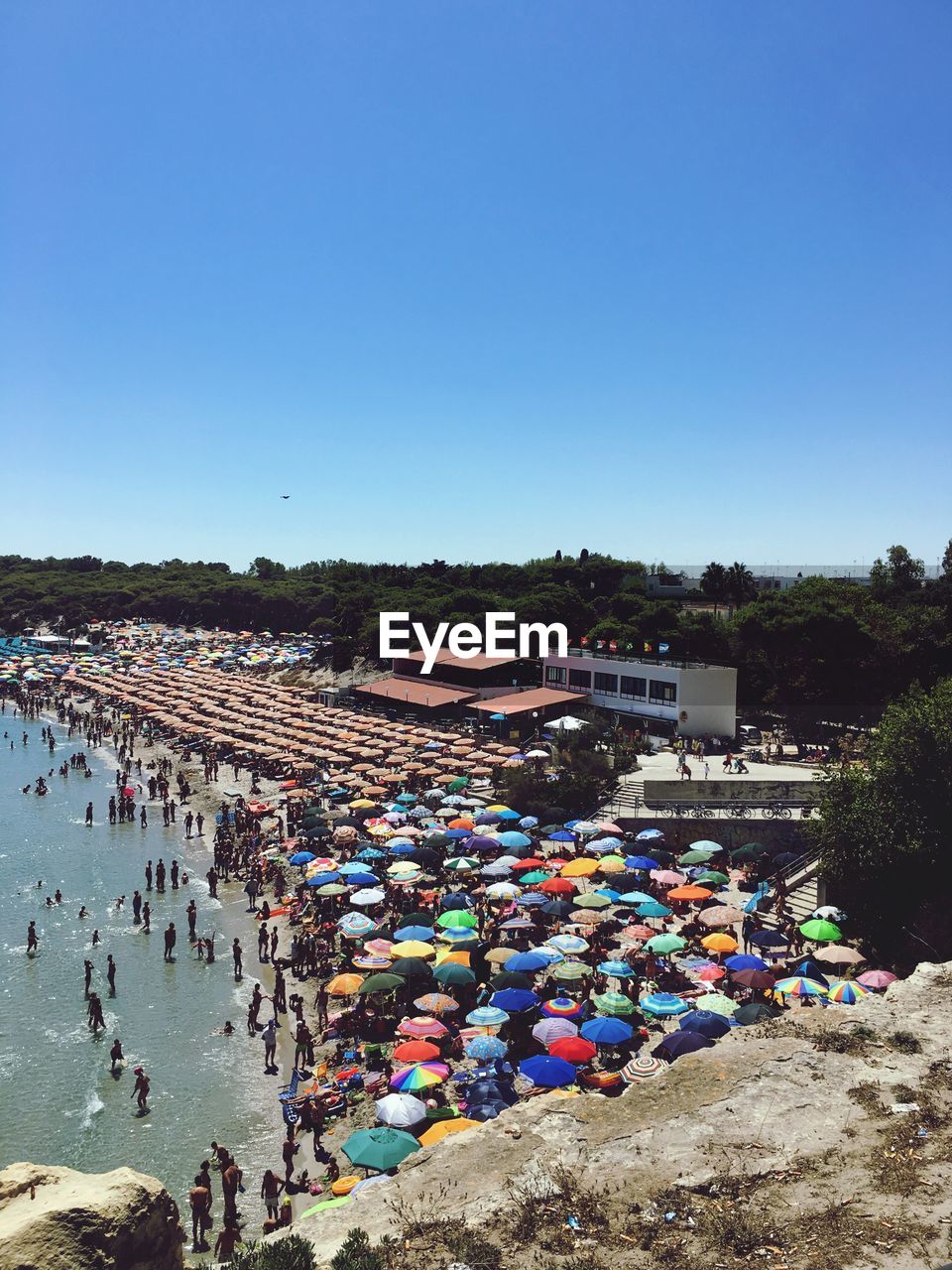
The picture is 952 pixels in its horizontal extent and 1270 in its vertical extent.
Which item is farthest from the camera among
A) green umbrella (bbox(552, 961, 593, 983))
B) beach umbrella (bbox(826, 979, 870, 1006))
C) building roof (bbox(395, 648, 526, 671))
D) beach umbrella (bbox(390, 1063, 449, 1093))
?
building roof (bbox(395, 648, 526, 671))

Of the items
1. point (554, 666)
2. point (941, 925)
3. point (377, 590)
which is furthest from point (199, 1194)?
point (377, 590)

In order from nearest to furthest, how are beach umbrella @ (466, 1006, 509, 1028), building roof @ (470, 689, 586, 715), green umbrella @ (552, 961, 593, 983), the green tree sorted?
beach umbrella @ (466, 1006, 509, 1028) < green umbrella @ (552, 961, 593, 983) < the green tree < building roof @ (470, 689, 586, 715)

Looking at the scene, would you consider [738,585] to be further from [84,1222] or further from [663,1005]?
[84,1222]

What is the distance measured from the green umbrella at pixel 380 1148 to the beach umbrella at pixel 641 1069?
3.78m

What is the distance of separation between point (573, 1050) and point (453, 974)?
3480 mm

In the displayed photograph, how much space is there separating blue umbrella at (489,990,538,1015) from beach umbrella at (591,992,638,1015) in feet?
4.16

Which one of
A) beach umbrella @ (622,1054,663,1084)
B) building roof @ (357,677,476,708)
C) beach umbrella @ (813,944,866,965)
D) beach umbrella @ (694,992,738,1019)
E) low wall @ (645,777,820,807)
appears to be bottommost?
beach umbrella @ (622,1054,663,1084)

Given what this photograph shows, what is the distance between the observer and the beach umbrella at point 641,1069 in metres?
13.9

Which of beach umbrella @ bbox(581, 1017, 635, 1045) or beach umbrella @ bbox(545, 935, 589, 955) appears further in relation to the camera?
beach umbrella @ bbox(545, 935, 589, 955)

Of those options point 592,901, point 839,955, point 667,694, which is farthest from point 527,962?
point 667,694

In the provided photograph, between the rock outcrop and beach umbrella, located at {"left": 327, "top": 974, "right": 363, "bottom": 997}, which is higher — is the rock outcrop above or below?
above

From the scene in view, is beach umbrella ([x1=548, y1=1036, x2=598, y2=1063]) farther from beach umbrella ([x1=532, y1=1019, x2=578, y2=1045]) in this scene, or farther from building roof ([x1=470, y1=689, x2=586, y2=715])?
building roof ([x1=470, y1=689, x2=586, y2=715])

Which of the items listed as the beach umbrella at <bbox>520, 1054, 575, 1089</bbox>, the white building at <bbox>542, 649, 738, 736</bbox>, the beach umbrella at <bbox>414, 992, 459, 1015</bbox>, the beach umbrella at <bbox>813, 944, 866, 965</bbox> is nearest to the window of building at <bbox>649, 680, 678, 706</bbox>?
the white building at <bbox>542, 649, 738, 736</bbox>

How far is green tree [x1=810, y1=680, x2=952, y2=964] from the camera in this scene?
19.3 meters
